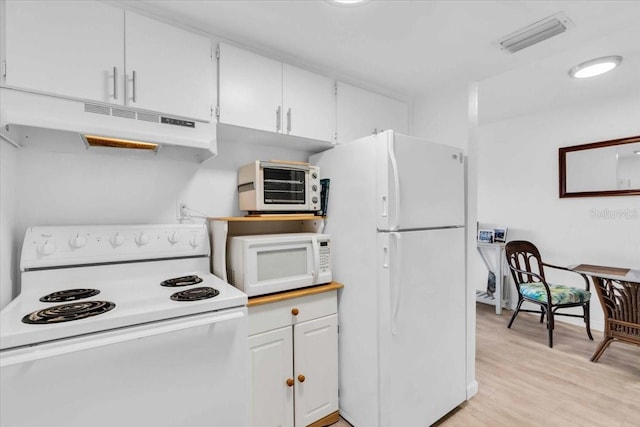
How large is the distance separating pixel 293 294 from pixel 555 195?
11.7 ft

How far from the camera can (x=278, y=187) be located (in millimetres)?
1862

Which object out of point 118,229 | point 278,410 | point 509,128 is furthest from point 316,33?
point 509,128

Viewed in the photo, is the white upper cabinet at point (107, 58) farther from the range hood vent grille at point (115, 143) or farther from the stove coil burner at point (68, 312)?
the stove coil burner at point (68, 312)

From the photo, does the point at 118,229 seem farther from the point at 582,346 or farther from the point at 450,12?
the point at 582,346

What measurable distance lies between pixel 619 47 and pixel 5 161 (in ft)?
12.1

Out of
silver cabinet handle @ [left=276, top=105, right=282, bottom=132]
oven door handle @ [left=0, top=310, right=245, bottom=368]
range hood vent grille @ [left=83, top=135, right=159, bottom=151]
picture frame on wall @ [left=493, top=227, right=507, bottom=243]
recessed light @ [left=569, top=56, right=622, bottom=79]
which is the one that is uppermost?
recessed light @ [left=569, top=56, right=622, bottom=79]

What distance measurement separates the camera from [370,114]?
2.29 meters

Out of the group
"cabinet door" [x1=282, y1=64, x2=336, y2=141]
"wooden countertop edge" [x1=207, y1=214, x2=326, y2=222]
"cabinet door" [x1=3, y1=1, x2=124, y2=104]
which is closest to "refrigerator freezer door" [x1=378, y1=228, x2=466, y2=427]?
"wooden countertop edge" [x1=207, y1=214, x2=326, y2=222]

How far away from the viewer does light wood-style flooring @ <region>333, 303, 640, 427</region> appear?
191cm

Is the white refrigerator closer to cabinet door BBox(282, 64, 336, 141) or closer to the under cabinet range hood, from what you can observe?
cabinet door BBox(282, 64, 336, 141)

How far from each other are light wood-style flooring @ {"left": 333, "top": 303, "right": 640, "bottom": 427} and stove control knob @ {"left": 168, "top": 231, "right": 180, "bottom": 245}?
4.99 ft

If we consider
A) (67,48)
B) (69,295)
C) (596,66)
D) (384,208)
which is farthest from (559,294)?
(67,48)

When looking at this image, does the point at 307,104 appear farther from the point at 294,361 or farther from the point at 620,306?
the point at 620,306

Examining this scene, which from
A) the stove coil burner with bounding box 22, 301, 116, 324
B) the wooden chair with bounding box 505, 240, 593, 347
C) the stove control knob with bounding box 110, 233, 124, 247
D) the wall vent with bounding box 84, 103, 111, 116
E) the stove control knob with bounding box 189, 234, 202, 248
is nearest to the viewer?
the stove coil burner with bounding box 22, 301, 116, 324
